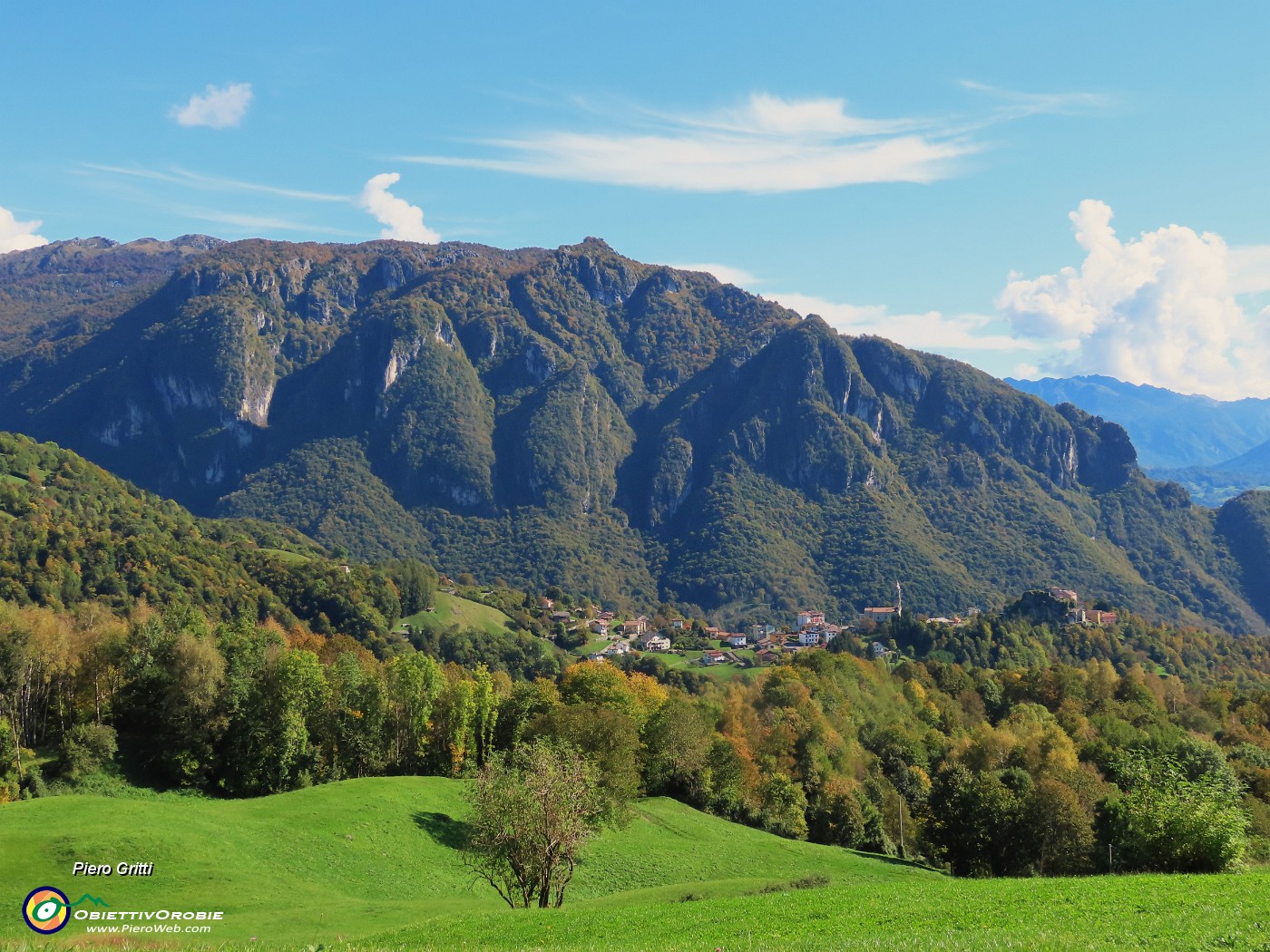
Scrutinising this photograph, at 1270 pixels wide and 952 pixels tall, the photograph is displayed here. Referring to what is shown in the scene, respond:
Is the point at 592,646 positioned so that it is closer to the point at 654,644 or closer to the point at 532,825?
the point at 654,644

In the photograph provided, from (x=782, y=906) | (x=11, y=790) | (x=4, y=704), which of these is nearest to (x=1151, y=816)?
(x=782, y=906)

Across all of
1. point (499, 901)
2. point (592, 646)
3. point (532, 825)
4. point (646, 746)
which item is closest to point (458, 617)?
point (592, 646)

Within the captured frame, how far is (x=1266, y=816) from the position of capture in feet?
186

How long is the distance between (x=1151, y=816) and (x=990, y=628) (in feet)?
408

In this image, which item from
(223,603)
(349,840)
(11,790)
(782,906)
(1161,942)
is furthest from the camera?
(223,603)

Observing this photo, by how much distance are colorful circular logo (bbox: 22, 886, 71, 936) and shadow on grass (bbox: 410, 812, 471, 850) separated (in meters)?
18.3

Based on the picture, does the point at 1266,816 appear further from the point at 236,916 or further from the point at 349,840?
the point at 236,916

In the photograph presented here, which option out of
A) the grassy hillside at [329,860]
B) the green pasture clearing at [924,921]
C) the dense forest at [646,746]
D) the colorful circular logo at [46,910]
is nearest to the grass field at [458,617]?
the dense forest at [646,746]

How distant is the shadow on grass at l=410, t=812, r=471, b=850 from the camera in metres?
46.0

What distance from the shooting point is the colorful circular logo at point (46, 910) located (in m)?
27.1

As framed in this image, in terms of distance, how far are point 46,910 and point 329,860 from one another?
1281cm

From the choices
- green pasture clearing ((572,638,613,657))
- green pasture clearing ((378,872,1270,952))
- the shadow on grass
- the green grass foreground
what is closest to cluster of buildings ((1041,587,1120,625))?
green pasture clearing ((572,638,613,657))

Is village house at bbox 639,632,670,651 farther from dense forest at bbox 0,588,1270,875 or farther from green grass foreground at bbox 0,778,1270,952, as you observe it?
green grass foreground at bbox 0,778,1270,952

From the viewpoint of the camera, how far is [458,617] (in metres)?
168
